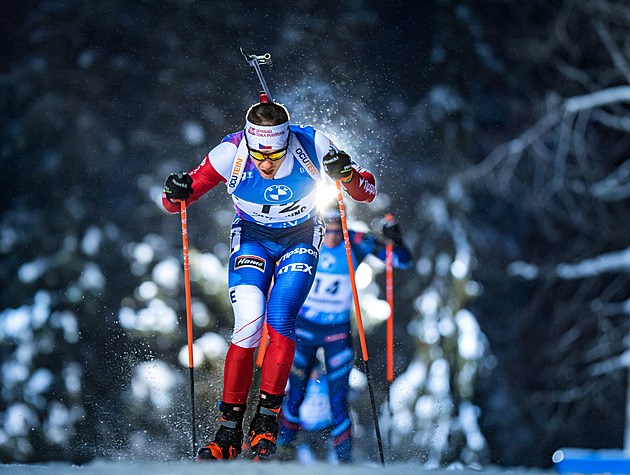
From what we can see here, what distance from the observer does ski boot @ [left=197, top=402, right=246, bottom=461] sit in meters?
2.48

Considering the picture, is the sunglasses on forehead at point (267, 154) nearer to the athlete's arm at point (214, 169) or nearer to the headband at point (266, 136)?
the headband at point (266, 136)

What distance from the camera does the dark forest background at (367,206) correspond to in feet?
15.1

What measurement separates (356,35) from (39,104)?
2.72 m

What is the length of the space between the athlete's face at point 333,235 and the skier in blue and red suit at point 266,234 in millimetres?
746

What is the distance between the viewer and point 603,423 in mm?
5500

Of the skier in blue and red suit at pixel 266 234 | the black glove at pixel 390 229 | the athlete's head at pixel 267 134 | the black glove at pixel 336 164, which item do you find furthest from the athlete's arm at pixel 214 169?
the black glove at pixel 390 229

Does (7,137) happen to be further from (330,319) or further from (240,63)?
(330,319)

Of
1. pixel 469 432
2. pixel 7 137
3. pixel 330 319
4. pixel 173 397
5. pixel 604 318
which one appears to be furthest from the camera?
pixel 604 318

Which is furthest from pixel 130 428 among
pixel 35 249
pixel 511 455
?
pixel 511 455

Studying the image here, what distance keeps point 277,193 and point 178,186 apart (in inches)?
18.7

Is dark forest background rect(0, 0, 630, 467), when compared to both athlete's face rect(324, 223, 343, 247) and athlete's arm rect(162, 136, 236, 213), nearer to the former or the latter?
athlete's face rect(324, 223, 343, 247)

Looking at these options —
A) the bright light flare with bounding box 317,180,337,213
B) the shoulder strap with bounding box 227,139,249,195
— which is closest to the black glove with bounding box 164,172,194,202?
the shoulder strap with bounding box 227,139,249,195

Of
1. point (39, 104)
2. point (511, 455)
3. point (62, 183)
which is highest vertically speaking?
point (39, 104)

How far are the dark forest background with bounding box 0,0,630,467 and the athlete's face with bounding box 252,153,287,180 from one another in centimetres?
162
